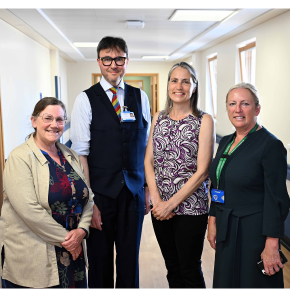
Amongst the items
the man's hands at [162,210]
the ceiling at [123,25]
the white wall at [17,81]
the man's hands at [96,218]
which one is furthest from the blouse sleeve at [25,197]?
the ceiling at [123,25]

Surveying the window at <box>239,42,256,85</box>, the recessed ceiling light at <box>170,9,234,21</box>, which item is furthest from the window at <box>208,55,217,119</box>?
the recessed ceiling light at <box>170,9,234,21</box>

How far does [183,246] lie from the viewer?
74.2 inches

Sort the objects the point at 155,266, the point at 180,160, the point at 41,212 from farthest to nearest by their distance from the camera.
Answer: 1. the point at 155,266
2. the point at 180,160
3. the point at 41,212

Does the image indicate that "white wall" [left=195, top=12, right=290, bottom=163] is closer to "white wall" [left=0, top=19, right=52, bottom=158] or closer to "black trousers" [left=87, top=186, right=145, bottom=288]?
"black trousers" [left=87, top=186, right=145, bottom=288]

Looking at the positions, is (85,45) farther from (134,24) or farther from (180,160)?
(180,160)

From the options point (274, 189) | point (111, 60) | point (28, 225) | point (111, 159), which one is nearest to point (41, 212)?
point (28, 225)

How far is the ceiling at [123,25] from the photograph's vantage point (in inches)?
175

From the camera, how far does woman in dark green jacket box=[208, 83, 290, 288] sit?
149 centimetres

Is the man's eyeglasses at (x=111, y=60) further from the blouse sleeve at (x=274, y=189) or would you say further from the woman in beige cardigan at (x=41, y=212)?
the blouse sleeve at (x=274, y=189)

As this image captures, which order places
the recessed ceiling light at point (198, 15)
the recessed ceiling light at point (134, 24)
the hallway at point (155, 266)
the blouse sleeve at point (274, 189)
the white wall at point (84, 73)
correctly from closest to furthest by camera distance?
the blouse sleeve at point (274, 189)
the hallway at point (155, 266)
the recessed ceiling light at point (198, 15)
the recessed ceiling light at point (134, 24)
the white wall at point (84, 73)

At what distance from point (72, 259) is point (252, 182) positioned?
1.04 meters

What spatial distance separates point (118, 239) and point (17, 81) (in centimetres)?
406

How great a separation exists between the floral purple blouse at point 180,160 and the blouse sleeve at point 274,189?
457mm
